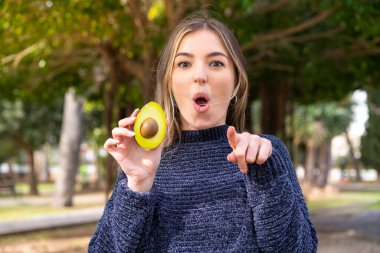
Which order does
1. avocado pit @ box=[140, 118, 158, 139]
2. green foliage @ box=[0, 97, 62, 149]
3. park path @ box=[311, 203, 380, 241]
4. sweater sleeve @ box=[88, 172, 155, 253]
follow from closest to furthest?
avocado pit @ box=[140, 118, 158, 139] → sweater sleeve @ box=[88, 172, 155, 253] → park path @ box=[311, 203, 380, 241] → green foliage @ box=[0, 97, 62, 149]

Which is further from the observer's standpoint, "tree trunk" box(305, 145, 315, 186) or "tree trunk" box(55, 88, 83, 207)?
"tree trunk" box(305, 145, 315, 186)

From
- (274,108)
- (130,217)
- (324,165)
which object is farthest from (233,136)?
(324,165)

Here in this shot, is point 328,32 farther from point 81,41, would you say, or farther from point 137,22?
point 81,41

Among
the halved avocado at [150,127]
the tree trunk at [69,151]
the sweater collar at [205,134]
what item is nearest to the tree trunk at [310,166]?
the tree trunk at [69,151]

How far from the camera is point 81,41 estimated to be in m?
11.7

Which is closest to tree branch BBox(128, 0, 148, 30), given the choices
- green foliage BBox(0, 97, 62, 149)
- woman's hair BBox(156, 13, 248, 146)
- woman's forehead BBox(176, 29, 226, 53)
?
woman's hair BBox(156, 13, 248, 146)

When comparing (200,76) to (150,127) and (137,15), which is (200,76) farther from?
(137,15)

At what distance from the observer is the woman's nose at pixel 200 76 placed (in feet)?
6.52

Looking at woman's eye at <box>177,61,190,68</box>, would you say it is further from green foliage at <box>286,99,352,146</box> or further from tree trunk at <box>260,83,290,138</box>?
green foliage at <box>286,99,352,146</box>

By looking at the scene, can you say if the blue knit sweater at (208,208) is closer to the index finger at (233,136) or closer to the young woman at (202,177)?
the young woman at (202,177)

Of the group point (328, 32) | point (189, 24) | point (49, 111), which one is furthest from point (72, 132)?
point (189, 24)

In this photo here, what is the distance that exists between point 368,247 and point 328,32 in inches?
165

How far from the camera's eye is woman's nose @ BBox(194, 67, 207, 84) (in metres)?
1.99

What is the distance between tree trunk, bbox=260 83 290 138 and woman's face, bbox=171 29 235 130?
13.0 metres
